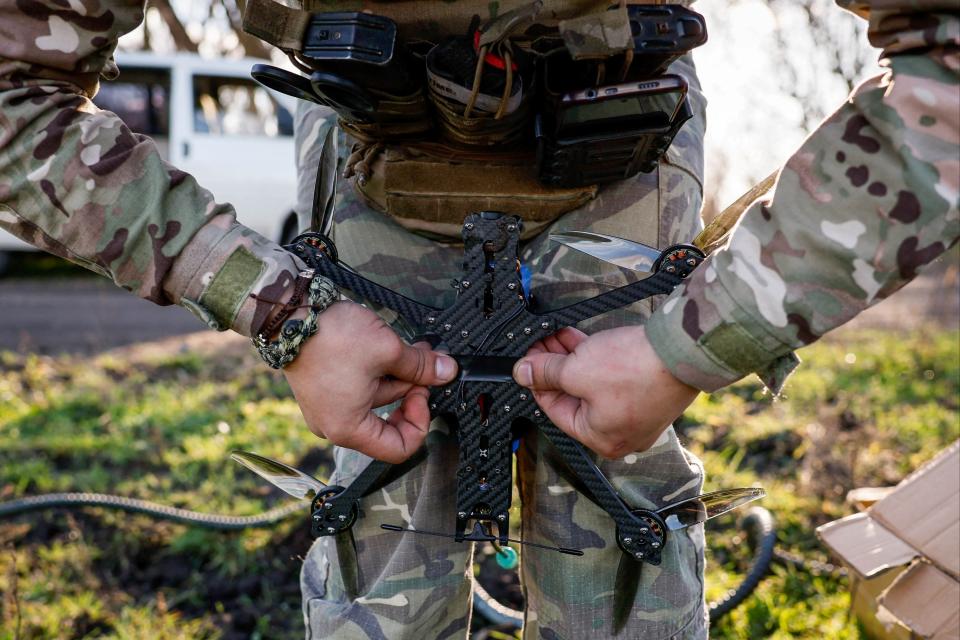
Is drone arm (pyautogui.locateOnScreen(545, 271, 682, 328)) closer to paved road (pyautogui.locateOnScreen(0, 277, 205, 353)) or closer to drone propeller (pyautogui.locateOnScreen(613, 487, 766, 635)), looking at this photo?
drone propeller (pyautogui.locateOnScreen(613, 487, 766, 635))

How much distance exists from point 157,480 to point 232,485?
1.05ft

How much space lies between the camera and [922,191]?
0.90 m

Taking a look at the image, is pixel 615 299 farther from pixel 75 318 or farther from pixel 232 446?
pixel 75 318

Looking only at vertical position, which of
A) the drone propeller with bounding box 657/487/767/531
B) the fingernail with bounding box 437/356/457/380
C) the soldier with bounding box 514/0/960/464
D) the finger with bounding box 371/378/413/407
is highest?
the soldier with bounding box 514/0/960/464

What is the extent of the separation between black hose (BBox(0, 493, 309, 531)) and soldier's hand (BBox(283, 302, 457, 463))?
5.27ft

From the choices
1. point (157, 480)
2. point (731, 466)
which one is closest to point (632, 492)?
point (731, 466)

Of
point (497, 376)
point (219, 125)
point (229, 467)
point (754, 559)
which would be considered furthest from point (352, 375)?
point (219, 125)

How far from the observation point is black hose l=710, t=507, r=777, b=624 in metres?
2.17

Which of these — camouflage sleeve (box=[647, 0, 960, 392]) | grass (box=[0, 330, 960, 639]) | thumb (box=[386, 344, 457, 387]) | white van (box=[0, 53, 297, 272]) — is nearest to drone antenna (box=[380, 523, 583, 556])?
thumb (box=[386, 344, 457, 387])

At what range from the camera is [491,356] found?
123 centimetres

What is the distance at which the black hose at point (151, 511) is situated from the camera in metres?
2.62

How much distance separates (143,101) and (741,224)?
309 inches

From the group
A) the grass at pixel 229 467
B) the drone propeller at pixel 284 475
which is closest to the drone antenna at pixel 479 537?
the drone propeller at pixel 284 475

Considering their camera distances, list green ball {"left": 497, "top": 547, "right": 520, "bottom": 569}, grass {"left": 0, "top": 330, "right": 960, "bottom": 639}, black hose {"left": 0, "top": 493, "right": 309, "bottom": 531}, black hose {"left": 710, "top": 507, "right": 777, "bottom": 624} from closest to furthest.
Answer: green ball {"left": 497, "top": 547, "right": 520, "bottom": 569}
black hose {"left": 710, "top": 507, "right": 777, "bottom": 624}
grass {"left": 0, "top": 330, "right": 960, "bottom": 639}
black hose {"left": 0, "top": 493, "right": 309, "bottom": 531}
